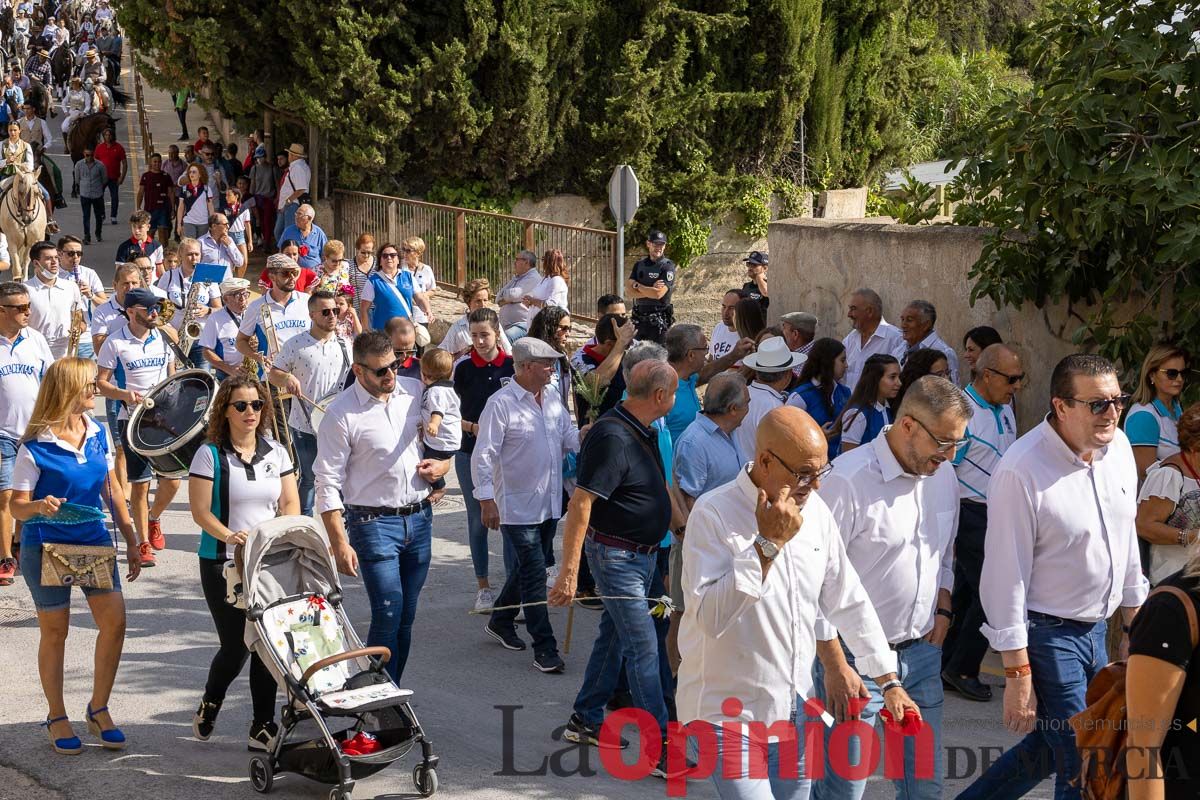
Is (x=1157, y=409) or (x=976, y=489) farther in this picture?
(x=976, y=489)

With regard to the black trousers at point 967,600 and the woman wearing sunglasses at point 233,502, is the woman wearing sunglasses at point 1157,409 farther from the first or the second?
the woman wearing sunglasses at point 233,502

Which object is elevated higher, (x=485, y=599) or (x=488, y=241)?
(x=488, y=241)

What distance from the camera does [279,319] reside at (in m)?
10.8

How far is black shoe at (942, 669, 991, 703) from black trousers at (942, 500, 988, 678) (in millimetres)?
28

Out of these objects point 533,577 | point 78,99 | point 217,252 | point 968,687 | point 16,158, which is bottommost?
point 968,687

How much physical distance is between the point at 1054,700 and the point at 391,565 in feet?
10.6

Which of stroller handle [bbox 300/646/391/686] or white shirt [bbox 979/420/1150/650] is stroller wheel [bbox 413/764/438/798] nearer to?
stroller handle [bbox 300/646/391/686]

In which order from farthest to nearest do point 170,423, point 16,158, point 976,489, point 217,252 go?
point 16,158 < point 217,252 < point 170,423 < point 976,489

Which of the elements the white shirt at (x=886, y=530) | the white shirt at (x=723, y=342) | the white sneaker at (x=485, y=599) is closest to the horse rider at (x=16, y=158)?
the white shirt at (x=723, y=342)

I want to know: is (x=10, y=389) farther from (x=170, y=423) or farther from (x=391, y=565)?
(x=391, y=565)

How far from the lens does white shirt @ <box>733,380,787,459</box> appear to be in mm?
7418

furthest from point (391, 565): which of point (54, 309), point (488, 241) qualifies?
point (488, 241)

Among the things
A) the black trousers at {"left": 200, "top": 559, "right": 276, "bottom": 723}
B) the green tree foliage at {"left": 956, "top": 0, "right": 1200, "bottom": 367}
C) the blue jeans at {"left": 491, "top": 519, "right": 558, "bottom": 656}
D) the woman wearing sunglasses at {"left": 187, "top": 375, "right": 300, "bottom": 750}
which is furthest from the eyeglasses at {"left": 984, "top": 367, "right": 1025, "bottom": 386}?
the black trousers at {"left": 200, "top": 559, "right": 276, "bottom": 723}

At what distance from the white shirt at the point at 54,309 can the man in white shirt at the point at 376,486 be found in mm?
5855
